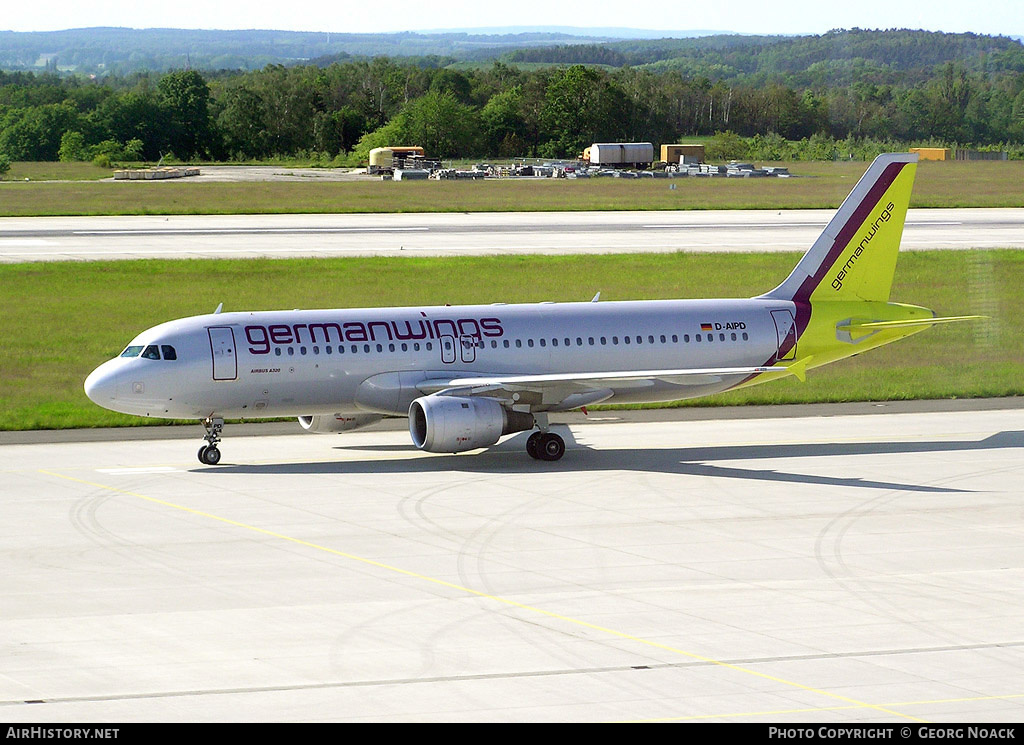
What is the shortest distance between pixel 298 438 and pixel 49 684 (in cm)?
2152

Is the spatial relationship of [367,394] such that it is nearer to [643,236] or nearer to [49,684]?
[49,684]

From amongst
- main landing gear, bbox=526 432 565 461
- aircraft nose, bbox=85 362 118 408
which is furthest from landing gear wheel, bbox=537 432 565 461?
aircraft nose, bbox=85 362 118 408

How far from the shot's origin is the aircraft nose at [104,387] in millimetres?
34562

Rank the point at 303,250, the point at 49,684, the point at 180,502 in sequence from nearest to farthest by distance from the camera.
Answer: the point at 49,684
the point at 180,502
the point at 303,250

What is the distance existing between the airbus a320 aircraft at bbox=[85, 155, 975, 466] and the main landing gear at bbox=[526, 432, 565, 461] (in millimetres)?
26

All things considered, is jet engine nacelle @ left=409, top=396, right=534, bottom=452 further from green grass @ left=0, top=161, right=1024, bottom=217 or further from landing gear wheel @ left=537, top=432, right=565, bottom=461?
green grass @ left=0, top=161, right=1024, bottom=217

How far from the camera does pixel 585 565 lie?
2566 centimetres

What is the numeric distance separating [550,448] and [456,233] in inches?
2364

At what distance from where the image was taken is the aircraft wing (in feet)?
116

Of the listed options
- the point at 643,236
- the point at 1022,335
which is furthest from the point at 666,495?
the point at 643,236

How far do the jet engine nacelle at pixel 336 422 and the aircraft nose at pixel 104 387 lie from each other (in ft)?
18.2

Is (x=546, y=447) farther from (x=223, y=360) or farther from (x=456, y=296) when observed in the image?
(x=456, y=296)

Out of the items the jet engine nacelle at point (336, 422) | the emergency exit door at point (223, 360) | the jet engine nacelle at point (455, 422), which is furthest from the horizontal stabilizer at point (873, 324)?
the emergency exit door at point (223, 360)

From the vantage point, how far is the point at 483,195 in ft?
437
